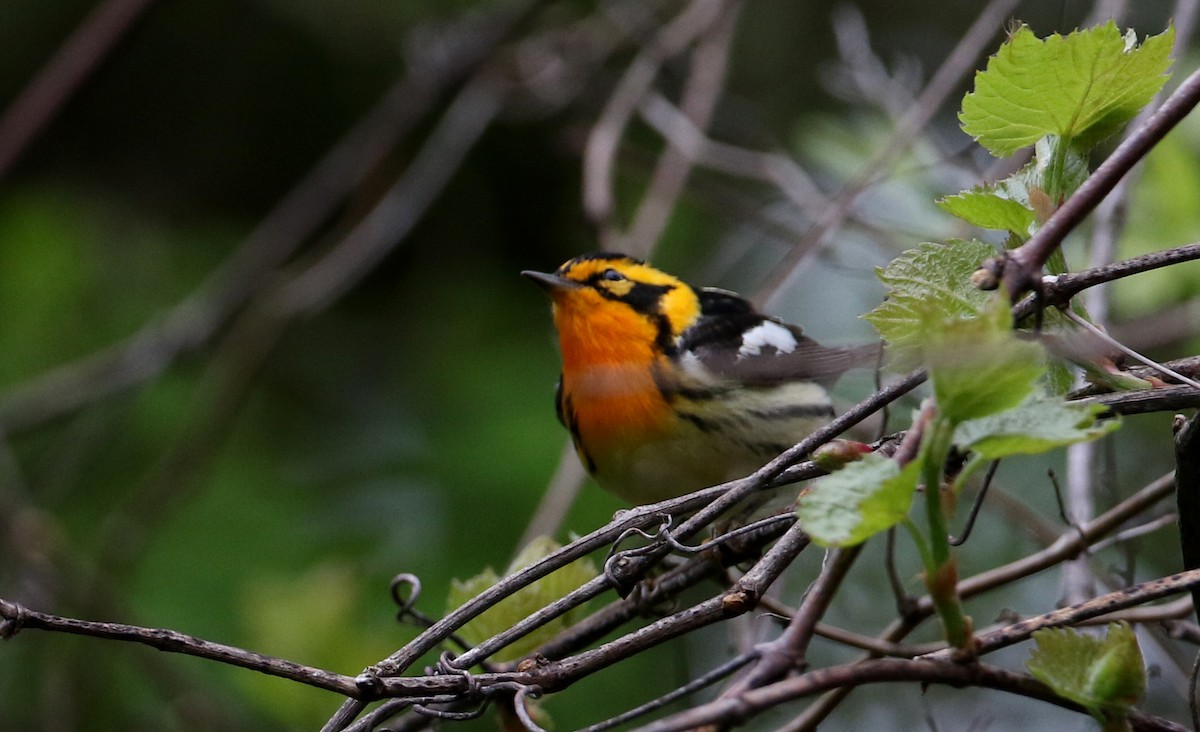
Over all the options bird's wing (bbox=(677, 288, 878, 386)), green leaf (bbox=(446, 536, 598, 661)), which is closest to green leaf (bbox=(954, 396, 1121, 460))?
green leaf (bbox=(446, 536, 598, 661))

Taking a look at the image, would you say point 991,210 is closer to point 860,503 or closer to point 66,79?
point 860,503

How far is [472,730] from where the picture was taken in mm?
3109

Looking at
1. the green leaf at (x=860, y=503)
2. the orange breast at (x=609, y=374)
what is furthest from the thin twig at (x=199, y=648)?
the orange breast at (x=609, y=374)

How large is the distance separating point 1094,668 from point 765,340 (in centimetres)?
178

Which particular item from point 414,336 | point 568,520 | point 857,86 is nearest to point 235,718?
point 568,520

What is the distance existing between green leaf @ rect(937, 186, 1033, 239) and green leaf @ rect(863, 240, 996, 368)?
0.02 m

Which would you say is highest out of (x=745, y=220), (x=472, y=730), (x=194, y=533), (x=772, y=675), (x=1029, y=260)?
(x=745, y=220)

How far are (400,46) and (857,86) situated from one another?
1.70 m

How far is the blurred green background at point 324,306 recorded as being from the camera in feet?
9.53

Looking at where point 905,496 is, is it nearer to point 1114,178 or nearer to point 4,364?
point 1114,178

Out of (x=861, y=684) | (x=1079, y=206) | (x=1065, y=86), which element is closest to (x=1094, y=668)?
(x=861, y=684)

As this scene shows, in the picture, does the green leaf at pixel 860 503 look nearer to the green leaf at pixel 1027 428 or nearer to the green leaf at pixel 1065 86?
the green leaf at pixel 1027 428

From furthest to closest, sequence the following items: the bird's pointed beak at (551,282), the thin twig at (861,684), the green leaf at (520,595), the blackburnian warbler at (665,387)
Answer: the bird's pointed beak at (551,282) < the blackburnian warbler at (665,387) < the green leaf at (520,595) < the thin twig at (861,684)

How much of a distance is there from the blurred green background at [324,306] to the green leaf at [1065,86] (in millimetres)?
1260
